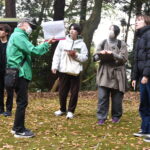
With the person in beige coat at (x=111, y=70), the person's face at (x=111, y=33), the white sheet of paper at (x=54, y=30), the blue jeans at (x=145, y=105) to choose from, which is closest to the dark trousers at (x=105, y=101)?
the person in beige coat at (x=111, y=70)

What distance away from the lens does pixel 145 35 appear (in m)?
6.41

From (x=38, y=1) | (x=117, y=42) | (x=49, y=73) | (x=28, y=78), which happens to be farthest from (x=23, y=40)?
(x=38, y=1)

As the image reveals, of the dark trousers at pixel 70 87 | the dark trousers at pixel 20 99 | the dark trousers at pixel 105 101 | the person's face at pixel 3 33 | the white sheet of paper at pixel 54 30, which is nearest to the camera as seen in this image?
the dark trousers at pixel 20 99

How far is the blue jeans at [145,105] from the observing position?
21.2 feet

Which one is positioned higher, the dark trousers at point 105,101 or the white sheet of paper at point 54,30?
the white sheet of paper at point 54,30

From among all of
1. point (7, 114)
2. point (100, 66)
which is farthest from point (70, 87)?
point (7, 114)

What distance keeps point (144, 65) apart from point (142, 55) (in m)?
0.18

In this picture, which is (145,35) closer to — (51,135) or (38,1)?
(51,135)

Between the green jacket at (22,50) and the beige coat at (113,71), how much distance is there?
6.10 feet

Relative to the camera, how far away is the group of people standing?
6.32 metres

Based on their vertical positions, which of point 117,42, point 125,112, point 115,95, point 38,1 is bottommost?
point 125,112

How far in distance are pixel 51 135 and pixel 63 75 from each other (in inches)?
81.4

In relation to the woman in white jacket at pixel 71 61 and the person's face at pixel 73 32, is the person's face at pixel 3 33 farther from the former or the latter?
the person's face at pixel 73 32

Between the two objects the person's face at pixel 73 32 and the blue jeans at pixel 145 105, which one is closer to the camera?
the blue jeans at pixel 145 105
